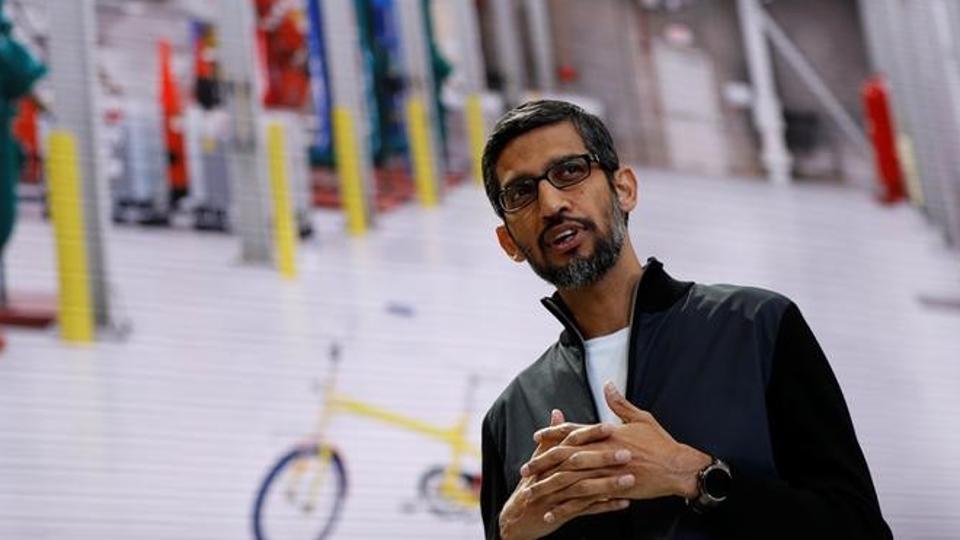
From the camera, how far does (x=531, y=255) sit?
1.04 m

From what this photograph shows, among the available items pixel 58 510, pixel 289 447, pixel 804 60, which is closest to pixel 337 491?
pixel 289 447

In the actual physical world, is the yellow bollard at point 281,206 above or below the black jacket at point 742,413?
above

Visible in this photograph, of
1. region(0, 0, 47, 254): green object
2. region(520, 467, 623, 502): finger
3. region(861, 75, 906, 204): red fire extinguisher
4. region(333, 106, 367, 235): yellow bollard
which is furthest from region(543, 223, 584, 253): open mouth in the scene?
region(861, 75, 906, 204): red fire extinguisher

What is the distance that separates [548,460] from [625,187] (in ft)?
0.99

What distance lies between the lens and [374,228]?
3.05 metres

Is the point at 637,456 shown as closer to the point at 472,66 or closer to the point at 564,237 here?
the point at 564,237

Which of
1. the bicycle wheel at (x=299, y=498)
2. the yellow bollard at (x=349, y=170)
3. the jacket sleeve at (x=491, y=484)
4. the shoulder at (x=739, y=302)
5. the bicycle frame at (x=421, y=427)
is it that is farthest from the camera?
the yellow bollard at (x=349, y=170)

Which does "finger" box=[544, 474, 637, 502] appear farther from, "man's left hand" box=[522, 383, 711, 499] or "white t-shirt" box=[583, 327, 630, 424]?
"white t-shirt" box=[583, 327, 630, 424]

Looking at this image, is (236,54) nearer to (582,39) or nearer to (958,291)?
(582,39)

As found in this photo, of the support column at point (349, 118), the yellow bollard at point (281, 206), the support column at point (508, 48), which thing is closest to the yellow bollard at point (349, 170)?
the support column at point (349, 118)

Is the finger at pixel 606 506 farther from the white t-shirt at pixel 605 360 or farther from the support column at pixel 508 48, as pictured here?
the support column at pixel 508 48

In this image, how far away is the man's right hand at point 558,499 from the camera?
88 cm

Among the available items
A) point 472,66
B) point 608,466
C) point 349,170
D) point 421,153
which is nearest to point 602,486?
point 608,466

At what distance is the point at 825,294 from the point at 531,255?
275cm
